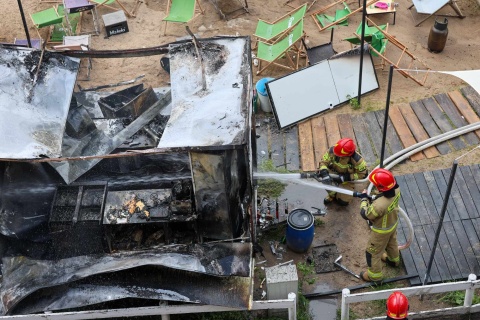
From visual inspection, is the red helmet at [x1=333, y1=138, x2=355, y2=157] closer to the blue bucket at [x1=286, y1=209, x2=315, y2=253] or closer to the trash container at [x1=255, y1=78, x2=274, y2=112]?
the blue bucket at [x1=286, y1=209, x2=315, y2=253]

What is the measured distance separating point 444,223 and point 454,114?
2716 millimetres

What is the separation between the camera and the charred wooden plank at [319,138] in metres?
9.73

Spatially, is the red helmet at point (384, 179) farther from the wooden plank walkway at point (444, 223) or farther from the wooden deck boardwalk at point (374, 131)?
the wooden deck boardwalk at point (374, 131)

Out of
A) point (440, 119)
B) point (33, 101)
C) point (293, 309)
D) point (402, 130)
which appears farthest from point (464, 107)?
point (33, 101)

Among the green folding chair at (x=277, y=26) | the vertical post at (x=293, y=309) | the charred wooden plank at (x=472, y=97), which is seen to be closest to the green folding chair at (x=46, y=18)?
the green folding chair at (x=277, y=26)

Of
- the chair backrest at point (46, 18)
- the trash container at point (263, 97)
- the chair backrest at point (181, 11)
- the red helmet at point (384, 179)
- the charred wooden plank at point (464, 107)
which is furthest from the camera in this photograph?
the chair backrest at point (181, 11)

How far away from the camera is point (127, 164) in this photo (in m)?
7.96

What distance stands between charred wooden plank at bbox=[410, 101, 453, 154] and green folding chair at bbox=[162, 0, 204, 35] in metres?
5.28

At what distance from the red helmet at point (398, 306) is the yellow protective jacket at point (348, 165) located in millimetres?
2398

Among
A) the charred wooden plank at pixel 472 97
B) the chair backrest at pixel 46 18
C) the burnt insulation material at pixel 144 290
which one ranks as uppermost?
the chair backrest at pixel 46 18

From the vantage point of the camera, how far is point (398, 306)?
19.9 feet

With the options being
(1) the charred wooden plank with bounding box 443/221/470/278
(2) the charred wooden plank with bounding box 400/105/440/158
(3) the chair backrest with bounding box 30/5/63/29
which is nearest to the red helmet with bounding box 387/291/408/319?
(1) the charred wooden plank with bounding box 443/221/470/278

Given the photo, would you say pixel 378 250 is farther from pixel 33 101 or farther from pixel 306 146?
pixel 33 101

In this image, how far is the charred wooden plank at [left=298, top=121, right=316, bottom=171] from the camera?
9531 millimetres
